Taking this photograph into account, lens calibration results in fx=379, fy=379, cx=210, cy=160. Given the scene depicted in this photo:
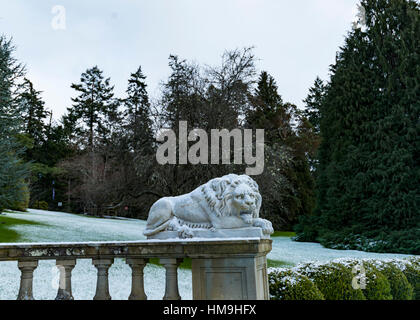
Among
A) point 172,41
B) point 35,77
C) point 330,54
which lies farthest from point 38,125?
point 330,54

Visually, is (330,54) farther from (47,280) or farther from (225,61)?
(47,280)

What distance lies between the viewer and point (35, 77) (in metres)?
36.6

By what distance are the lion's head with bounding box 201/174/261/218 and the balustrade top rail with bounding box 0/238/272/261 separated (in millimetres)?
649

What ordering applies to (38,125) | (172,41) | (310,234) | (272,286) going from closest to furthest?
(272,286), (172,41), (310,234), (38,125)

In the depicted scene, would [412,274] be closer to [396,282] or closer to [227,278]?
[396,282]

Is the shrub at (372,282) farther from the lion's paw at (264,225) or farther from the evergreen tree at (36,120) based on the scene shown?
the evergreen tree at (36,120)

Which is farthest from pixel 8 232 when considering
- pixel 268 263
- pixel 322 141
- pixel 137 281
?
pixel 322 141

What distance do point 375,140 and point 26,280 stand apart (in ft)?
57.0

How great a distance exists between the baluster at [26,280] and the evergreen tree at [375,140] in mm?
14932

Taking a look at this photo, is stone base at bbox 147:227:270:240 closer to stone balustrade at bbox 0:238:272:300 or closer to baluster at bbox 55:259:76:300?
stone balustrade at bbox 0:238:272:300

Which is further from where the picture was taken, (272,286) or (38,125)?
(38,125)

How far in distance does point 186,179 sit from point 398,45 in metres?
13.3

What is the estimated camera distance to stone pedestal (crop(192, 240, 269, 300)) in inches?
121

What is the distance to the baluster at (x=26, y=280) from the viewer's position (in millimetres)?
3064
